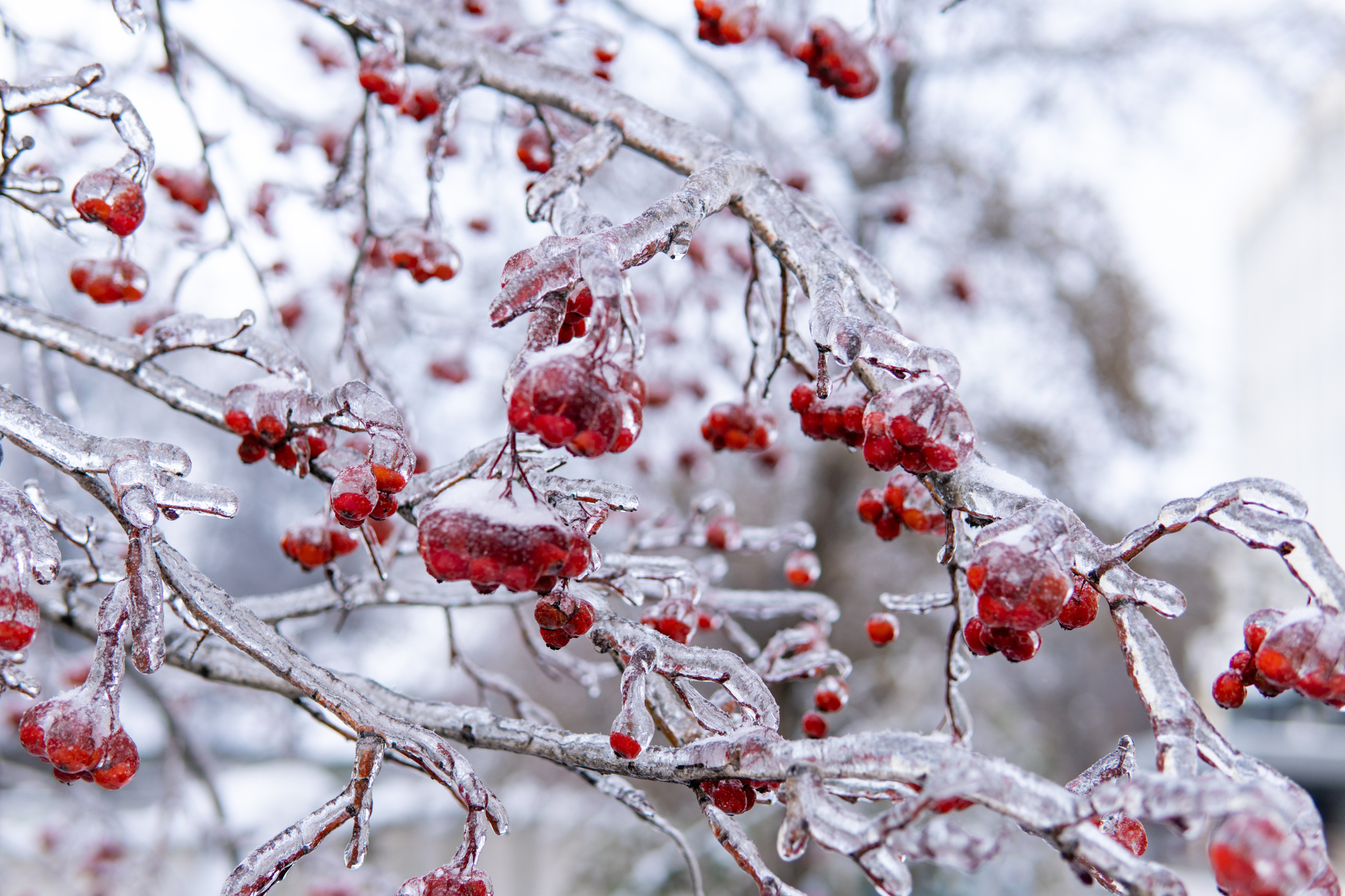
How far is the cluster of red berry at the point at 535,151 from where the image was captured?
4.88 ft

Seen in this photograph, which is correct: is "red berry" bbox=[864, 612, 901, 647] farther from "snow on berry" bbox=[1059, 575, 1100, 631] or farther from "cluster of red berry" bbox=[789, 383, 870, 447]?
"snow on berry" bbox=[1059, 575, 1100, 631]

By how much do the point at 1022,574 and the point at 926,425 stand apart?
0.46 ft

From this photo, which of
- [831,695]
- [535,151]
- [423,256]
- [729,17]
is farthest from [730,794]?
[729,17]

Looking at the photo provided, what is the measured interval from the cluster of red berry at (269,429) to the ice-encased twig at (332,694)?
194 mm

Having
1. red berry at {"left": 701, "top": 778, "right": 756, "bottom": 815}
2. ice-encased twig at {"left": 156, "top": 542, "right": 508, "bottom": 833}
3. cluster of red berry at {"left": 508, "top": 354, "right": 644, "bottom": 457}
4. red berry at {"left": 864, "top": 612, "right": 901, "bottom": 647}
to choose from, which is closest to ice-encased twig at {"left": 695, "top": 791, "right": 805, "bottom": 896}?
red berry at {"left": 701, "top": 778, "right": 756, "bottom": 815}

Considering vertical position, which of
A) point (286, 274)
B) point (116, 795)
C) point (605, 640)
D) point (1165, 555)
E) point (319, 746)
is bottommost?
point (116, 795)

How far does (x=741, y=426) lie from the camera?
4.68ft

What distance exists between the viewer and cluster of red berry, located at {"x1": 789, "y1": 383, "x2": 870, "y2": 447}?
1020 mm

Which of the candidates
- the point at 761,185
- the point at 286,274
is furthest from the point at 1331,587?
the point at 286,274

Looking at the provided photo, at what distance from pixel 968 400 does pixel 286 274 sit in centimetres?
453

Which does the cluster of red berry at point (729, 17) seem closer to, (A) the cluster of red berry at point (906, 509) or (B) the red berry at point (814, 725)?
(A) the cluster of red berry at point (906, 509)

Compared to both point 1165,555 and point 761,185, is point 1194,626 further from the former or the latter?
point 761,185

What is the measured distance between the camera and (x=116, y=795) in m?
5.45

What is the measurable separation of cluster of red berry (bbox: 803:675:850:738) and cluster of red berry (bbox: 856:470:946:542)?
25 centimetres
